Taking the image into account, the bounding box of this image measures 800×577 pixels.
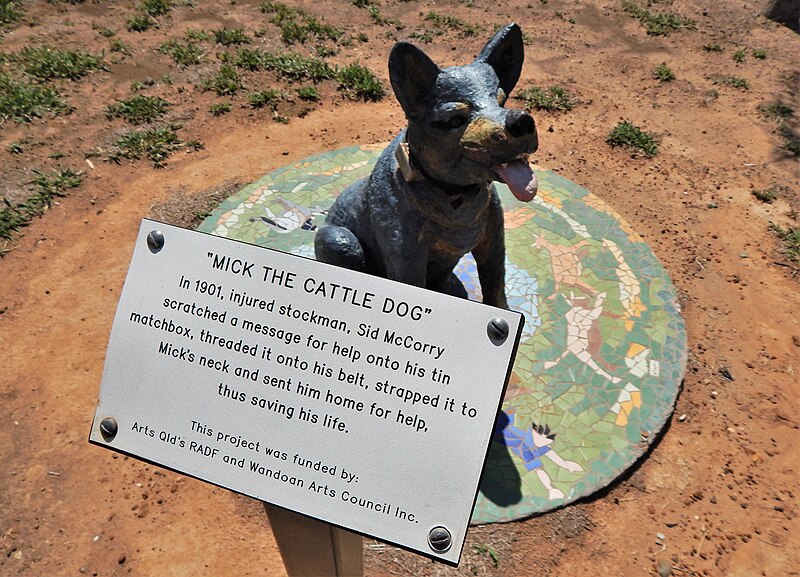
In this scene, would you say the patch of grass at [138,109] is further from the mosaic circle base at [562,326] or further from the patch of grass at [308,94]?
the mosaic circle base at [562,326]

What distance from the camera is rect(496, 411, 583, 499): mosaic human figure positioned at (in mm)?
3184

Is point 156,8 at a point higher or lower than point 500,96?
lower

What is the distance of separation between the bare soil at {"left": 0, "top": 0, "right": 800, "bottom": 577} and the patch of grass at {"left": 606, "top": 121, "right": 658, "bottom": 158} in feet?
0.38

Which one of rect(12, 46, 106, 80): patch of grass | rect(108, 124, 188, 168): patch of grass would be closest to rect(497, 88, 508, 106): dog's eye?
rect(108, 124, 188, 168): patch of grass

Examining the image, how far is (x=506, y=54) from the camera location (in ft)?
8.11

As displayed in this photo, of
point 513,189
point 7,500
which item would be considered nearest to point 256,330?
point 513,189

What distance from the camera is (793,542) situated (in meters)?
3.22

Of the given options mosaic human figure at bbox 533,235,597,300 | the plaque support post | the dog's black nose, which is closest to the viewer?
the plaque support post

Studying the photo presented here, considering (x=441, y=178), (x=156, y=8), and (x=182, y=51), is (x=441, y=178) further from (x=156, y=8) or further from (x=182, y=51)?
(x=156, y=8)

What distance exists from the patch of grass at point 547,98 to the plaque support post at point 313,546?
6.01 meters

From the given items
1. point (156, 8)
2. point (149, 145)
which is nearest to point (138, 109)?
point (149, 145)

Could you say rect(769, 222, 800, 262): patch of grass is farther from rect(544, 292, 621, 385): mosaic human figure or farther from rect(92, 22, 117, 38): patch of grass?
rect(92, 22, 117, 38): patch of grass

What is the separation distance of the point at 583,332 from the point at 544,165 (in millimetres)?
2624

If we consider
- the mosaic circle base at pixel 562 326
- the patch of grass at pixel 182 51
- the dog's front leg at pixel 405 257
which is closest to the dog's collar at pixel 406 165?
the dog's front leg at pixel 405 257
